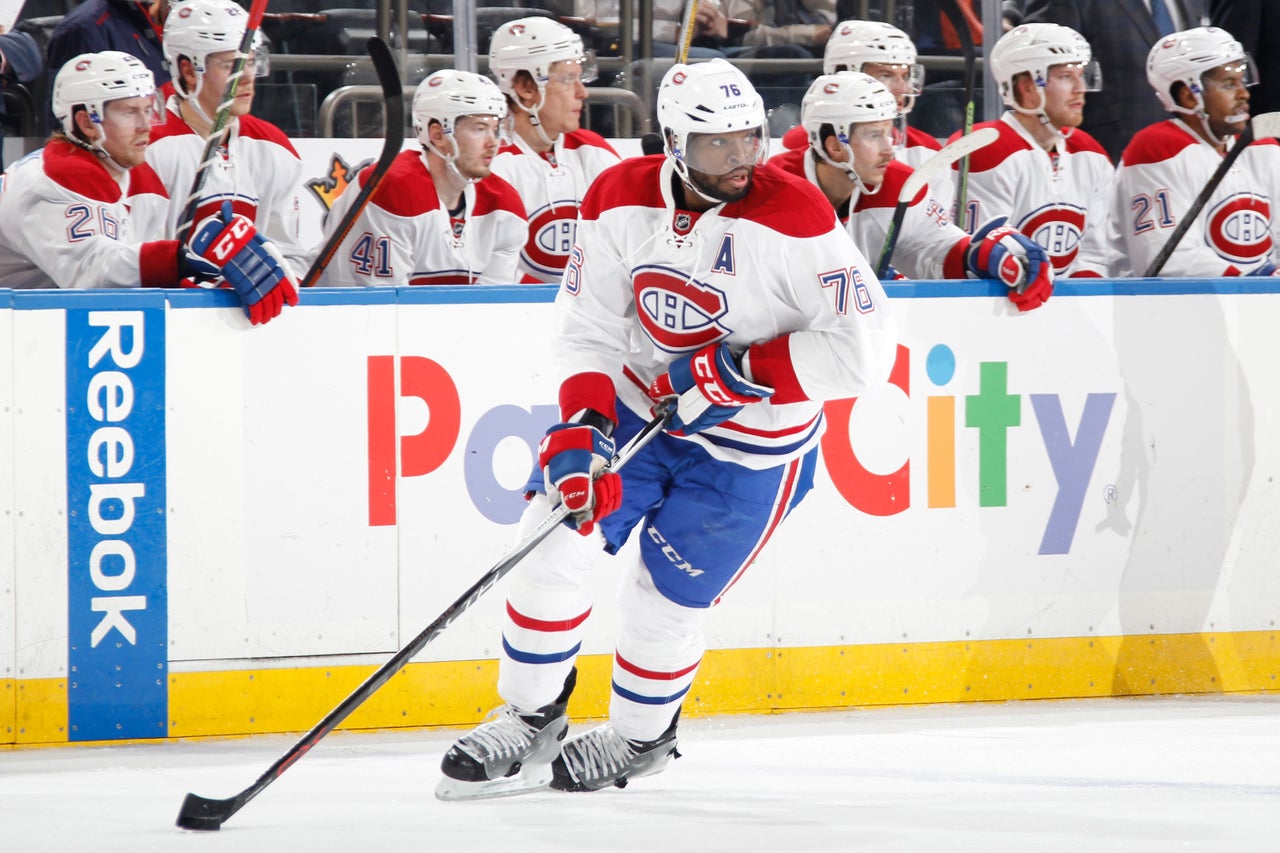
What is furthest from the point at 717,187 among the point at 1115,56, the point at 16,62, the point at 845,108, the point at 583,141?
the point at 1115,56

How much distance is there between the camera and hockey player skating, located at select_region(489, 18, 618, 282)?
4617mm

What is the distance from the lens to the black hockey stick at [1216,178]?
431 cm

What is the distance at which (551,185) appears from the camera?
466 centimetres

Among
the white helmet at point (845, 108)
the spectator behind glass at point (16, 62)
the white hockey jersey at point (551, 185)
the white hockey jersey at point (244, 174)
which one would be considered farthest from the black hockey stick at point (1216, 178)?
the spectator behind glass at point (16, 62)

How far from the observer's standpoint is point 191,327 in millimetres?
3629

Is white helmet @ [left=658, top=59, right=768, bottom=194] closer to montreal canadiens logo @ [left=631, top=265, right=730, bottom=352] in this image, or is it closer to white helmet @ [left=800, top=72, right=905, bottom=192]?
montreal canadiens logo @ [left=631, top=265, right=730, bottom=352]

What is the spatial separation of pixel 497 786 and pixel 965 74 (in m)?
2.78

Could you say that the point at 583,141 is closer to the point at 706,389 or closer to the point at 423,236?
the point at 423,236

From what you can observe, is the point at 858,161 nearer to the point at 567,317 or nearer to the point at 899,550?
the point at 899,550

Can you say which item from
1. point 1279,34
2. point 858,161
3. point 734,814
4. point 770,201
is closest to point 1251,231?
point 1279,34

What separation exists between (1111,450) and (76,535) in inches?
90.6

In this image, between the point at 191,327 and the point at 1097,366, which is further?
the point at 1097,366

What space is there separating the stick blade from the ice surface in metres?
0.02

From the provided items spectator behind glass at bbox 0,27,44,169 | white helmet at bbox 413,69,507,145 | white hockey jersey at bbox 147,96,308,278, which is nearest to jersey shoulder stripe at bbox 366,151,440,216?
white helmet at bbox 413,69,507,145
